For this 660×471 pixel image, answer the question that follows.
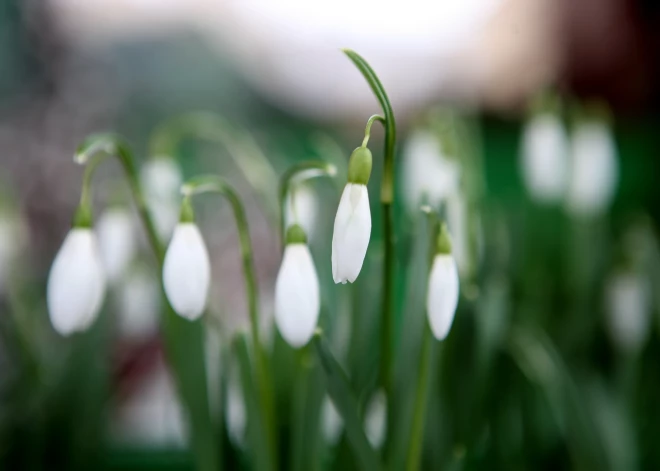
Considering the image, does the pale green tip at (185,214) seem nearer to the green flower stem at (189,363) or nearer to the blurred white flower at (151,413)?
the green flower stem at (189,363)

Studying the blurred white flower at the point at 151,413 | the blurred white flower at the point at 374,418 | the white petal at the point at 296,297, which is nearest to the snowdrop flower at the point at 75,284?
the white petal at the point at 296,297

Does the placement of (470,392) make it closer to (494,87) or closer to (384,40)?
A: (384,40)

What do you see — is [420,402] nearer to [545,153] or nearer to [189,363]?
[189,363]

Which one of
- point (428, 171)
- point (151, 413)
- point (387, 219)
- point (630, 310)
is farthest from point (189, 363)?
point (151, 413)

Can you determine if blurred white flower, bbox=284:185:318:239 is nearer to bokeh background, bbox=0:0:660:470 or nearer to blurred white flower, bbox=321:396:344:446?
bokeh background, bbox=0:0:660:470

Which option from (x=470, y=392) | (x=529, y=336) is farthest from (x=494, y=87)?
(x=470, y=392)

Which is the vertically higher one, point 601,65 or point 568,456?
point 601,65
